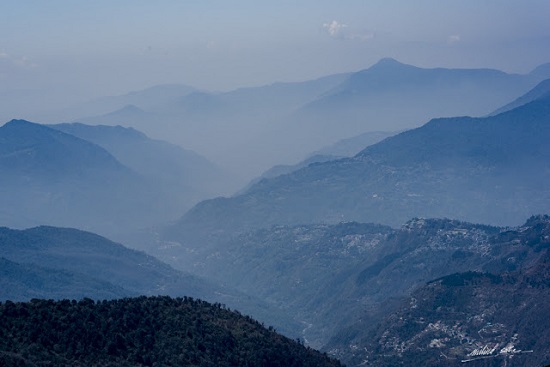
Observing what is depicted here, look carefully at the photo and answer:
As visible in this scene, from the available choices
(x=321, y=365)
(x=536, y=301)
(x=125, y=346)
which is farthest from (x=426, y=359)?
(x=125, y=346)

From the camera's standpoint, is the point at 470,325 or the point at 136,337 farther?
the point at 470,325

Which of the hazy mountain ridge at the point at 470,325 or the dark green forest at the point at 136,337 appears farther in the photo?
the hazy mountain ridge at the point at 470,325

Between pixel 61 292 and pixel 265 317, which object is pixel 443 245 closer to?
pixel 265 317

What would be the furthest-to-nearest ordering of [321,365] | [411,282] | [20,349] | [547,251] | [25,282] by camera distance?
[411,282]
[25,282]
[547,251]
[321,365]
[20,349]

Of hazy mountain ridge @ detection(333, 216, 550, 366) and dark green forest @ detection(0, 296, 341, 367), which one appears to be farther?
hazy mountain ridge @ detection(333, 216, 550, 366)

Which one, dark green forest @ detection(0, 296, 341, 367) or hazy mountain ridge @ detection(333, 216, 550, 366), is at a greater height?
dark green forest @ detection(0, 296, 341, 367)

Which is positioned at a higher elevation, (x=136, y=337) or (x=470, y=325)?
(x=136, y=337)

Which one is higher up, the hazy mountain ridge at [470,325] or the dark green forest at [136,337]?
the dark green forest at [136,337]

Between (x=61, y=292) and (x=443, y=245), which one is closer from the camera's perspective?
(x=61, y=292)
